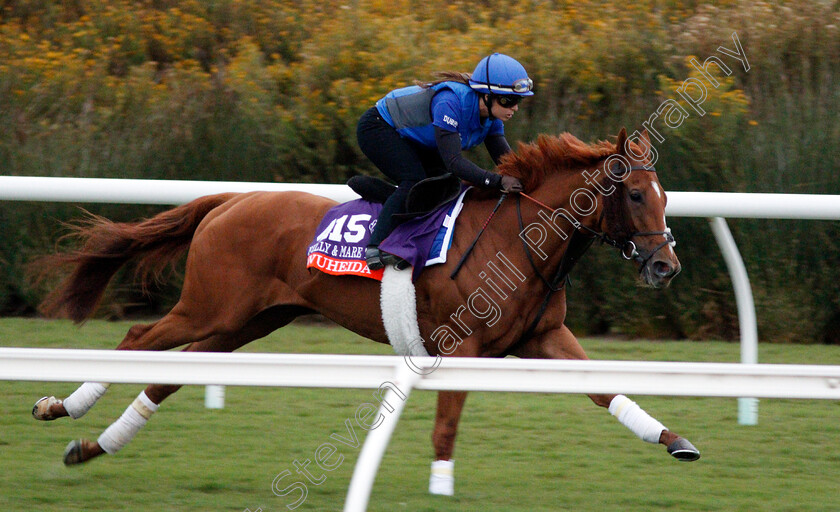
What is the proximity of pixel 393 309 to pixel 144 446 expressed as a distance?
1.29m

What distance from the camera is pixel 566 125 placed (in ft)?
22.1

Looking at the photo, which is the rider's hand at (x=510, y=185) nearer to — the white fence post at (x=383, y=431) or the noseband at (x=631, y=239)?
the noseband at (x=631, y=239)

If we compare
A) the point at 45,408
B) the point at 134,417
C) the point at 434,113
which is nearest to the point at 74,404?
the point at 45,408

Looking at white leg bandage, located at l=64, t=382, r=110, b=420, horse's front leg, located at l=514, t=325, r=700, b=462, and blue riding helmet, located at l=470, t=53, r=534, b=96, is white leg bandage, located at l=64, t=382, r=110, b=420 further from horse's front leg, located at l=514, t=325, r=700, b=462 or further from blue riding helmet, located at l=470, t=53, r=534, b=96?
blue riding helmet, located at l=470, t=53, r=534, b=96

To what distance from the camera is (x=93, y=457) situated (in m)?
3.74

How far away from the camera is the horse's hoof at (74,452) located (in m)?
3.70

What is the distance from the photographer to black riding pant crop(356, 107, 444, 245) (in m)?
3.71

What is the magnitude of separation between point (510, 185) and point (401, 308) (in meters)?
0.63

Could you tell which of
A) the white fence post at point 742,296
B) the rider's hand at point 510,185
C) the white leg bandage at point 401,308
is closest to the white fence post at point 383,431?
the white leg bandage at point 401,308

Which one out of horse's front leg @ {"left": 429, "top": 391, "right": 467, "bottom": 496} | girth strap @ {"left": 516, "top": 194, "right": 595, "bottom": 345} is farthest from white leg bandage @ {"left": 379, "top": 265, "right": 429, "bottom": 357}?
girth strap @ {"left": 516, "top": 194, "right": 595, "bottom": 345}

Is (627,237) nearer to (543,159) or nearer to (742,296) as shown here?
(543,159)

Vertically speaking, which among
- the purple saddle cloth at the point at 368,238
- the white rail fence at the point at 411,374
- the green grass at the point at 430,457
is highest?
the white rail fence at the point at 411,374

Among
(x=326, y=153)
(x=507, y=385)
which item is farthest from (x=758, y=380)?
(x=326, y=153)

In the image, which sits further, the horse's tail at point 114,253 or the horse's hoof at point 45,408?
the horse's tail at point 114,253
